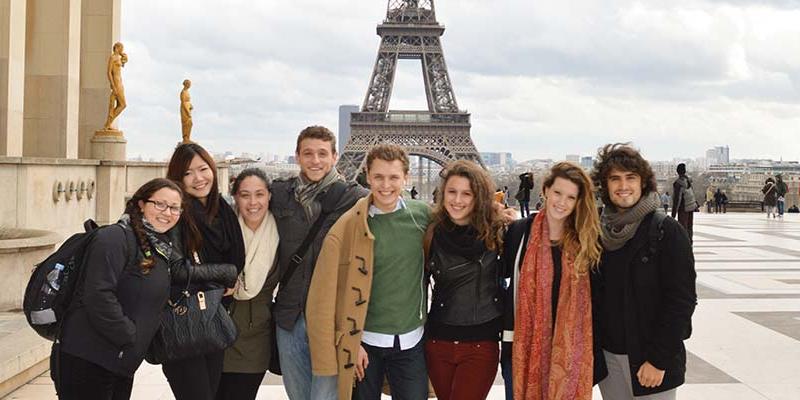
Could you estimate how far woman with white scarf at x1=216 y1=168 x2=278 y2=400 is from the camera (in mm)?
3539

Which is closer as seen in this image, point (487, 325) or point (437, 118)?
point (487, 325)

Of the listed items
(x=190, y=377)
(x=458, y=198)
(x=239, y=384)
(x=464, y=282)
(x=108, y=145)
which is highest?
(x=108, y=145)

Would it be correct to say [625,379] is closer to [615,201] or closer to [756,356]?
[615,201]

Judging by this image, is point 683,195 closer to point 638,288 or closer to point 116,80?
point 638,288

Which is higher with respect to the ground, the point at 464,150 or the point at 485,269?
the point at 464,150

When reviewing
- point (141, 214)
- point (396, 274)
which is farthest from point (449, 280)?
→ point (141, 214)

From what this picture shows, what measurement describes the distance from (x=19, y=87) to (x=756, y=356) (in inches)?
497

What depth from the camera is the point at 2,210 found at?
9008 mm

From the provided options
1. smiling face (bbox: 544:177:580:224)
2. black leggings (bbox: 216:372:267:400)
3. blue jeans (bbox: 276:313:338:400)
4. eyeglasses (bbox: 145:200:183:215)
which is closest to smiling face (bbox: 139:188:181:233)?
eyeglasses (bbox: 145:200:183:215)

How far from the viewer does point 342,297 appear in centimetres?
337

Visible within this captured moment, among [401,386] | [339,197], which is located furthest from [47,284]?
[401,386]

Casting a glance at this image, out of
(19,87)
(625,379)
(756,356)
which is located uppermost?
(19,87)

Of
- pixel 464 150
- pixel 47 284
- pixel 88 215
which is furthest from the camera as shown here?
pixel 464 150

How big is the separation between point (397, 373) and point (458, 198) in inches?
37.9
